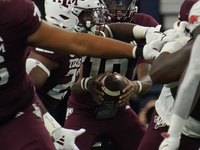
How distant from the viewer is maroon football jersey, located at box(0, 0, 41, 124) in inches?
98.6

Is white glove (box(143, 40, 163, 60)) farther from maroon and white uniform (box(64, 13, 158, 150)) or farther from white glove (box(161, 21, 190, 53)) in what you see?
maroon and white uniform (box(64, 13, 158, 150))

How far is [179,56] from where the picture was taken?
237 cm

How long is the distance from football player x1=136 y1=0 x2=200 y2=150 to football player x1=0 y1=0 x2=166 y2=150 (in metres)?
0.24

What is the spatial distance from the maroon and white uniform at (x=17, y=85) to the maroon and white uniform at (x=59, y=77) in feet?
3.00

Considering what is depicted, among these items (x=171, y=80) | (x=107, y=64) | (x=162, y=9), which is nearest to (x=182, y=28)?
(x=171, y=80)

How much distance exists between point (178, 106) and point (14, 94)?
0.95 metres

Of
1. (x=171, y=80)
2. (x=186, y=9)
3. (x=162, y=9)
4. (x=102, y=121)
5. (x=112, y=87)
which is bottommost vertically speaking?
(x=102, y=121)

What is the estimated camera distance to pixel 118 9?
14.2 feet

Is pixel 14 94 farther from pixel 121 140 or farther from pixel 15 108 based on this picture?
pixel 121 140

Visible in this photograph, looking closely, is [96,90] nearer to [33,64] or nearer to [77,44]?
[33,64]

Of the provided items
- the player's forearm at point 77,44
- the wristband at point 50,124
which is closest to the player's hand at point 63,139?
the wristband at point 50,124

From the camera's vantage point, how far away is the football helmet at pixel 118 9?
4.32 meters

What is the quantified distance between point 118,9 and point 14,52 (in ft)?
6.16

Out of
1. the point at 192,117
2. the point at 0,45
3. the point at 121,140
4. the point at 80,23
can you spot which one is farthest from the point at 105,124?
the point at 0,45
